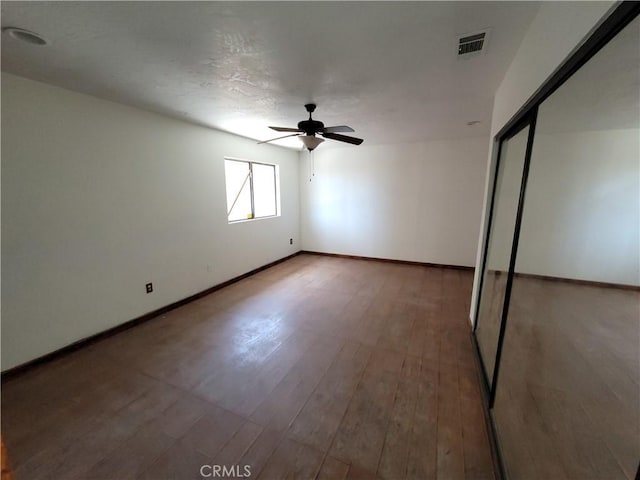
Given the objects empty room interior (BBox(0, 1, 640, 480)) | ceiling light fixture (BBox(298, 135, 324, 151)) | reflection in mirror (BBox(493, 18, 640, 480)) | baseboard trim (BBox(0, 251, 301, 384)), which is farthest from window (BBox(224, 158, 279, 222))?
reflection in mirror (BBox(493, 18, 640, 480))

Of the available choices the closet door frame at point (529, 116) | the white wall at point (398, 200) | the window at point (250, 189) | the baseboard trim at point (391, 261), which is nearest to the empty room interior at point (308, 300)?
the closet door frame at point (529, 116)

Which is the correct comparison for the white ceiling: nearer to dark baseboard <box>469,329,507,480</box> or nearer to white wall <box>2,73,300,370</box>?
white wall <box>2,73,300,370</box>

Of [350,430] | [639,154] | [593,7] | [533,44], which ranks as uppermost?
[533,44]

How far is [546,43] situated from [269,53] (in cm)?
157

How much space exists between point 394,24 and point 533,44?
781 millimetres

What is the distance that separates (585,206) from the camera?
5.05ft

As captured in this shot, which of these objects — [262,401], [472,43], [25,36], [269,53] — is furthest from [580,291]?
[25,36]

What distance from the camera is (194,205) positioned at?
3.53 m

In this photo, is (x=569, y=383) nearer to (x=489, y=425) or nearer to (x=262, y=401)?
(x=489, y=425)

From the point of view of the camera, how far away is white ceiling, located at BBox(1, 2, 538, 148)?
4.37ft

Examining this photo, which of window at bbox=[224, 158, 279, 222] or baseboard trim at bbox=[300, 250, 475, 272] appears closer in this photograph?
window at bbox=[224, 158, 279, 222]

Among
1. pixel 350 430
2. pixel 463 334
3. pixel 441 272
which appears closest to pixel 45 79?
pixel 350 430

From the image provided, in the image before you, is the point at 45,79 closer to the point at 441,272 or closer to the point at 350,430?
the point at 350,430

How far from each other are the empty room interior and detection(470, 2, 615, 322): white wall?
2 cm
